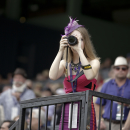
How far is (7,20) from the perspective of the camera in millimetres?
15789

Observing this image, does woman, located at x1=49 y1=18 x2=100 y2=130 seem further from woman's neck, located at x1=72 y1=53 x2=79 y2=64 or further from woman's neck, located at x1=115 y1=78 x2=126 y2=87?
woman's neck, located at x1=115 y1=78 x2=126 y2=87

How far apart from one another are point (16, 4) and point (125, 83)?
13.2 m

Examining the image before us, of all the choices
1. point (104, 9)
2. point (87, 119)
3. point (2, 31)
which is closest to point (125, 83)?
point (87, 119)

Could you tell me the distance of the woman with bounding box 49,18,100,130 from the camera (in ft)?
10.0

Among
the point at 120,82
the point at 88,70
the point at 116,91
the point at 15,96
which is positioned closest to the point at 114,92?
the point at 116,91

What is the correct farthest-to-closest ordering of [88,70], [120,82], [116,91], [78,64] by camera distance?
[120,82], [116,91], [78,64], [88,70]

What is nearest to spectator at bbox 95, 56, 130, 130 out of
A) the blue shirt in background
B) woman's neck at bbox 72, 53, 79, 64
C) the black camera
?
the blue shirt in background

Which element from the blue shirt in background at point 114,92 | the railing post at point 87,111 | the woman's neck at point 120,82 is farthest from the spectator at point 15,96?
the railing post at point 87,111

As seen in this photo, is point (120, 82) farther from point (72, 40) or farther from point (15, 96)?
point (15, 96)

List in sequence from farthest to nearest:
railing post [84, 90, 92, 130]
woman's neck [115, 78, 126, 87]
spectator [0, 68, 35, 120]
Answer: spectator [0, 68, 35, 120], woman's neck [115, 78, 126, 87], railing post [84, 90, 92, 130]

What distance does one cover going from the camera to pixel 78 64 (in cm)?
328

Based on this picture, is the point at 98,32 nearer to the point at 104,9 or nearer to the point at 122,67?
the point at 104,9

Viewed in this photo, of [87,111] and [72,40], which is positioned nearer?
[87,111]

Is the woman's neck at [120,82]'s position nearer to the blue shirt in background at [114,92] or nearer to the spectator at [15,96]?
the blue shirt in background at [114,92]
